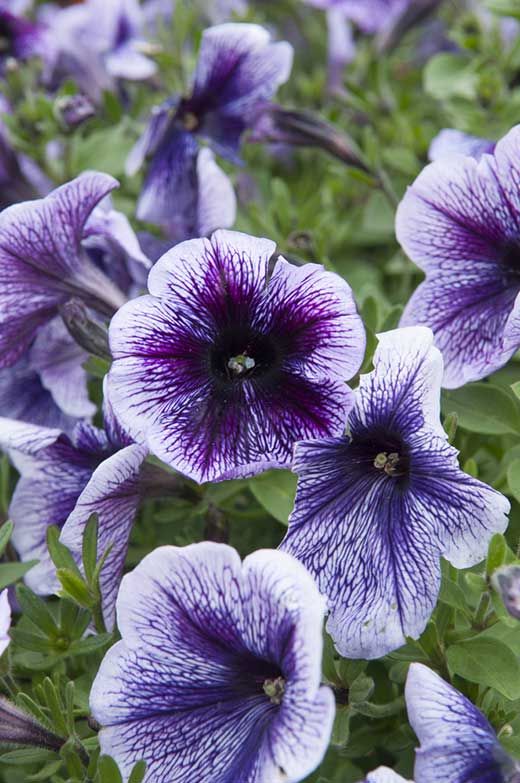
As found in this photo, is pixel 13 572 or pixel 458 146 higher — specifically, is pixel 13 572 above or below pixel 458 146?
below

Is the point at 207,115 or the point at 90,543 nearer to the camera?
the point at 90,543

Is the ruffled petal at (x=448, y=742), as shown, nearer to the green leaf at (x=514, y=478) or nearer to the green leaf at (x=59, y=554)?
the green leaf at (x=514, y=478)

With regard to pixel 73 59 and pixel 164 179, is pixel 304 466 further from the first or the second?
pixel 73 59

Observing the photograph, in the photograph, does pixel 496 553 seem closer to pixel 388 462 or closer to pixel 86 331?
pixel 388 462

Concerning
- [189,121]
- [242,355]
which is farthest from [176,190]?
[242,355]

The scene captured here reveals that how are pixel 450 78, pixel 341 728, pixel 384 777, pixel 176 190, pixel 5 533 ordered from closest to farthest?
pixel 384 777 < pixel 341 728 < pixel 5 533 < pixel 176 190 < pixel 450 78

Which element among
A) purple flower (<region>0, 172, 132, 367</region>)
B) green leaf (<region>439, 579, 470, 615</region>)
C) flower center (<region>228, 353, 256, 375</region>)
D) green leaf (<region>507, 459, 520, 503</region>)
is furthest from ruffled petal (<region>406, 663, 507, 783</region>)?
purple flower (<region>0, 172, 132, 367</region>)

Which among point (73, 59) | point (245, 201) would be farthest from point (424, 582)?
point (73, 59)

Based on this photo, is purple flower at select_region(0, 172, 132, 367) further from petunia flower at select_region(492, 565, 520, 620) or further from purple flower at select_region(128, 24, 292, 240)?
petunia flower at select_region(492, 565, 520, 620)
